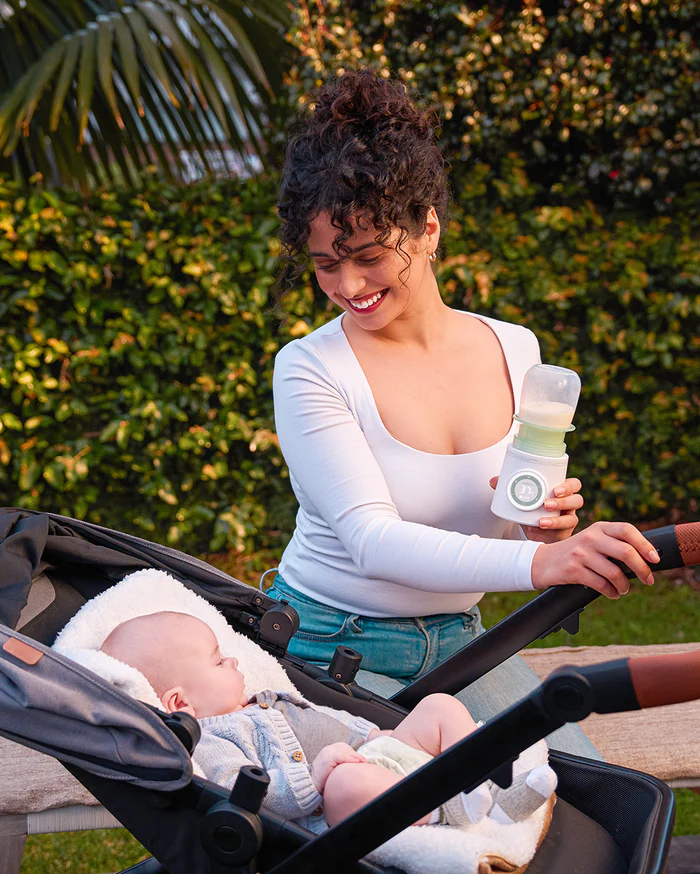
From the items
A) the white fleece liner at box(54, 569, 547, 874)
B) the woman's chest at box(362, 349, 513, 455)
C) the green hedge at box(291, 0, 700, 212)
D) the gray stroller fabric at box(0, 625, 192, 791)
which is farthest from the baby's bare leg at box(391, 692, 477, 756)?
the green hedge at box(291, 0, 700, 212)

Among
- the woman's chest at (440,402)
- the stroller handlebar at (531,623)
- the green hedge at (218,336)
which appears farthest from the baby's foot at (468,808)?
the green hedge at (218,336)

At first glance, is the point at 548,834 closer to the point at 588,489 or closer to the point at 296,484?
the point at 296,484

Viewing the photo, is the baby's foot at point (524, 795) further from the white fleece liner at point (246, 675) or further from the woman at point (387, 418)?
the woman at point (387, 418)

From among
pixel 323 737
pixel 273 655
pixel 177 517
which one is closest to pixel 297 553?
pixel 273 655

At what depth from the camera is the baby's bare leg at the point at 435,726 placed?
154 cm

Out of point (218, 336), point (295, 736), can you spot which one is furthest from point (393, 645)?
point (218, 336)

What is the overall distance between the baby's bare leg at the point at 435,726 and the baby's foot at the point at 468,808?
0.16 metres

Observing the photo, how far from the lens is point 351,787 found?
1.38m

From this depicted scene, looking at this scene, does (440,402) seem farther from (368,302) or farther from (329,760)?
(329,760)

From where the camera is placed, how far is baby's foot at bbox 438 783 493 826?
4.46 ft

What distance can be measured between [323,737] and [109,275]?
3.05 m

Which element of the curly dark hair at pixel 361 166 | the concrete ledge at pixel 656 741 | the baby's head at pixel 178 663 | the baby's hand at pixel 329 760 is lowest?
the concrete ledge at pixel 656 741

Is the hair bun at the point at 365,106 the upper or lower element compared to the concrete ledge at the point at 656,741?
upper

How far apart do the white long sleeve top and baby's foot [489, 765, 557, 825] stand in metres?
0.48
